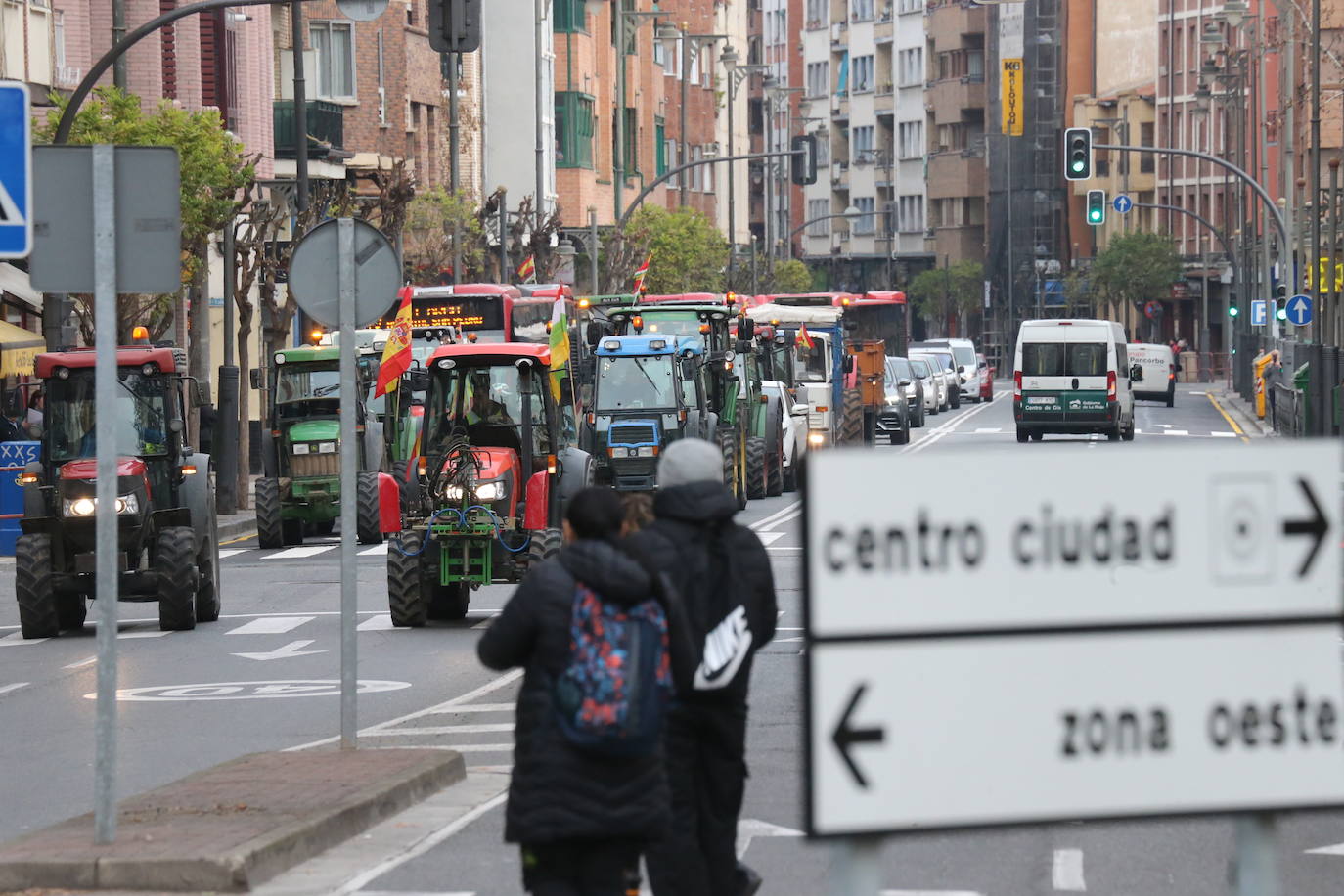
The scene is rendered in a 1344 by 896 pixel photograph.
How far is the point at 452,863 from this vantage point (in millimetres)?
10664

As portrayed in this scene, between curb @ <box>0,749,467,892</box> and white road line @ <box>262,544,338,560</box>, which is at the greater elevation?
curb @ <box>0,749,467,892</box>

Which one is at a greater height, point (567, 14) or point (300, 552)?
point (567, 14)

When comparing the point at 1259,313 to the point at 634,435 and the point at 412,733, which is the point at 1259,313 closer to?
the point at 634,435

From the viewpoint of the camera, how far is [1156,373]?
78375 millimetres

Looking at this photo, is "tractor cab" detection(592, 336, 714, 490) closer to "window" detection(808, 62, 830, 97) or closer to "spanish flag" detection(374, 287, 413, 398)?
"spanish flag" detection(374, 287, 413, 398)

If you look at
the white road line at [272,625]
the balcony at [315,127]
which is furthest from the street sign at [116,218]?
the balcony at [315,127]

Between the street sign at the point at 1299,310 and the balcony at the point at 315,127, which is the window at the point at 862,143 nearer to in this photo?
the street sign at the point at 1299,310

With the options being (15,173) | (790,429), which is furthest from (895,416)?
(15,173)

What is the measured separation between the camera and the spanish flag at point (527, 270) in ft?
202

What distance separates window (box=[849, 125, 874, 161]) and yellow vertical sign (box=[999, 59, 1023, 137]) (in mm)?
18288

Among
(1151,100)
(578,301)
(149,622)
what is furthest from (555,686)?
(1151,100)

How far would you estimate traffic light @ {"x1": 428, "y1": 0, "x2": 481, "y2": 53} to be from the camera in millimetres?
31359

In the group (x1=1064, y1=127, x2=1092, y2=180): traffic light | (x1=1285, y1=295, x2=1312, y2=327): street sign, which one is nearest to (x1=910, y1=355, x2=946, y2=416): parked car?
(x1=1285, y1=295, x2=1312, y2=327): street sign

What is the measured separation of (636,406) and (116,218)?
75.2 ft
